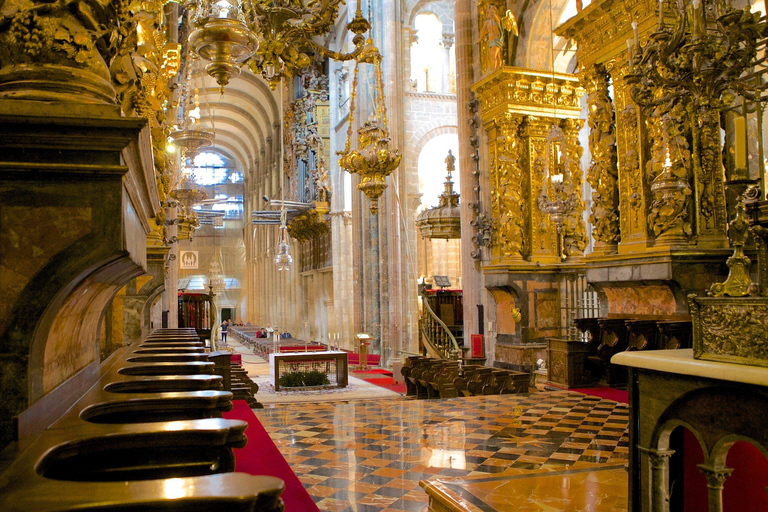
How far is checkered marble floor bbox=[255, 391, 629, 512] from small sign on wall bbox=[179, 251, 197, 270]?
139ft

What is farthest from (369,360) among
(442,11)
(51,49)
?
(51,49)

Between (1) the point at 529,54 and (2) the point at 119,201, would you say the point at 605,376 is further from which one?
(2) the point at 119,201

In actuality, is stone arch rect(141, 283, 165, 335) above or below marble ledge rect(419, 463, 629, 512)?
above

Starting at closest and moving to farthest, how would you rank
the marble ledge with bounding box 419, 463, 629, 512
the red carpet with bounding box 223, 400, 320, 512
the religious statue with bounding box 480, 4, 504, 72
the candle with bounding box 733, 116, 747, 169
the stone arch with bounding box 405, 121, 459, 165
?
the red carpet with bounding box 223, 400, 320, 512, the marble ledge with bounding box 419, 463, 629, 512, the candle with bounding box 733, 116, 747, 169, the religious statue with bounding box 480, 4, 504, 72, the stone arch with bounding box 405, 121, 459, 165

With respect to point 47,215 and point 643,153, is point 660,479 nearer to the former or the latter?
point 47,215

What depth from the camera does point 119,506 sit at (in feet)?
3.64

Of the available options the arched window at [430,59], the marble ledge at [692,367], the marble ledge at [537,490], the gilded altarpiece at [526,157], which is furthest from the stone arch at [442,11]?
the marble ledge at [692,367]

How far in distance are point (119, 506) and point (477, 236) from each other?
12.0 meters

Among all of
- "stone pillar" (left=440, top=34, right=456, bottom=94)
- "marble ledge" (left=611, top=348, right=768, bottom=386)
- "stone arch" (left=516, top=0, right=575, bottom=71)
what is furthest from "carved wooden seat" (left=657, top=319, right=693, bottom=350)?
"stone pillar" (left=440, top=34, right=456, bottom=94)

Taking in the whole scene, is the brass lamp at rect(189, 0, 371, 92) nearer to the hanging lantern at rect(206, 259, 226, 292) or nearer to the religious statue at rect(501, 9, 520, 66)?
the religious statue at rect(501, 9, 520, 66)

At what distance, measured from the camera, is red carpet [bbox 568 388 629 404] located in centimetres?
860

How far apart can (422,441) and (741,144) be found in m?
3.68

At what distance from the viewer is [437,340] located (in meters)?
15.0

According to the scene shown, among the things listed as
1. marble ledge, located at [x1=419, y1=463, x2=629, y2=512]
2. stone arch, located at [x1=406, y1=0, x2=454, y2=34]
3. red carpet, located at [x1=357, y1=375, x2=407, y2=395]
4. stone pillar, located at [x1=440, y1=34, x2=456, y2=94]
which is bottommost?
red carpet, located at [x1=357, y1=375, x2=407, y2=395]
